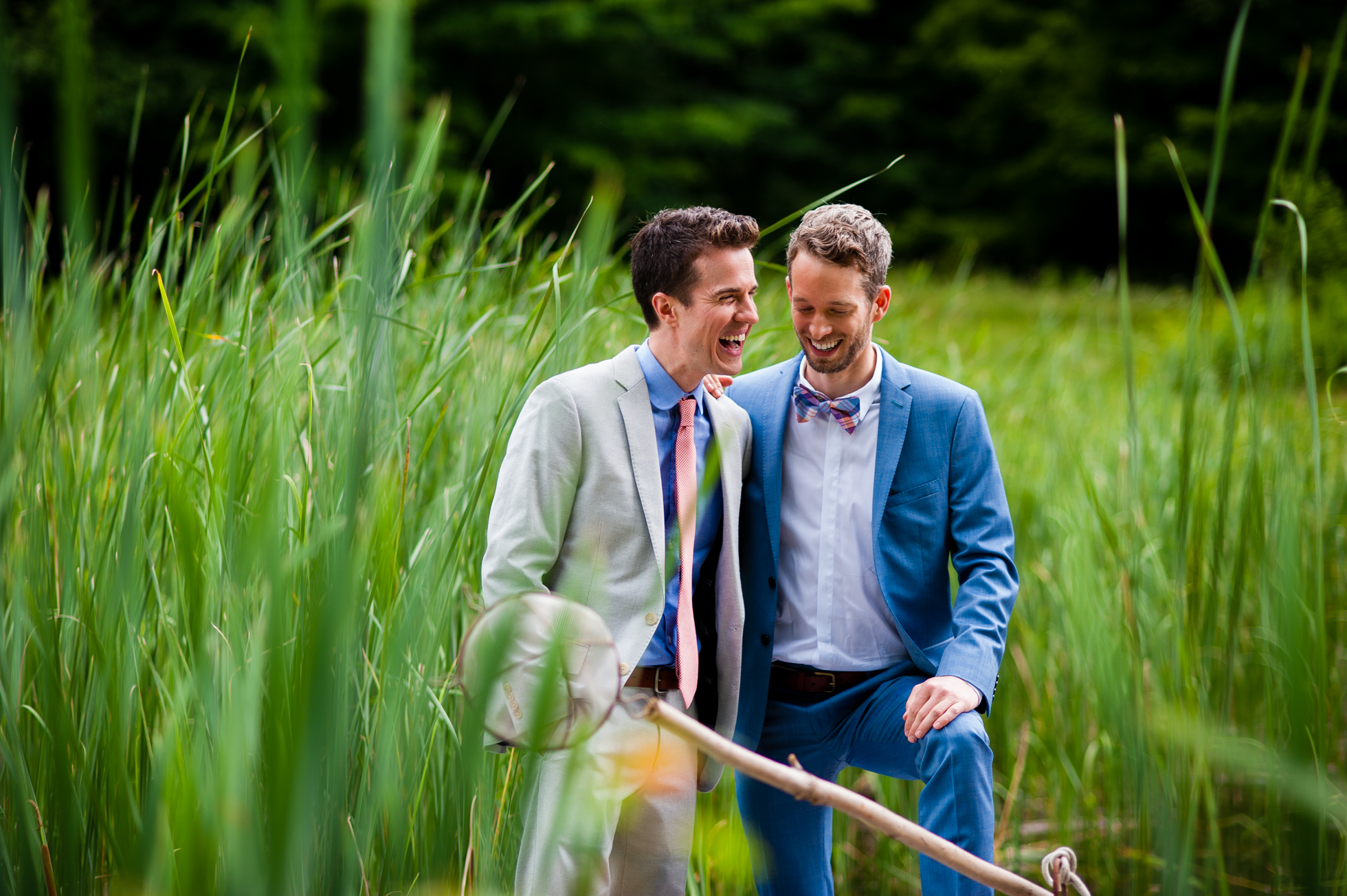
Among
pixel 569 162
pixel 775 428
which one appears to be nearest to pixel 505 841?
pixel 775 428

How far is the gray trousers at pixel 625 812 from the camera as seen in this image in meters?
1.53

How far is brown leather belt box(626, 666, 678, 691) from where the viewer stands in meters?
1.77

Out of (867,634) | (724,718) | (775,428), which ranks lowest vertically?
(724,718)

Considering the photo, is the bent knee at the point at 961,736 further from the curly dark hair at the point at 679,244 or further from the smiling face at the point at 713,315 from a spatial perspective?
the curly dark hair at the point at 679,244

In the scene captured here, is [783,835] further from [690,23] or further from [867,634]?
[690,23]

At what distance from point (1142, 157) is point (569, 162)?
1016 centimetres

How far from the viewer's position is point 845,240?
1793mm

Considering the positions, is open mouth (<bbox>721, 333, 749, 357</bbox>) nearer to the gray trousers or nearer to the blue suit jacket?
the blue suit jacket

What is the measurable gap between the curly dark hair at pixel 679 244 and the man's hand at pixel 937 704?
772mm

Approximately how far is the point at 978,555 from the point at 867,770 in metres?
0.46

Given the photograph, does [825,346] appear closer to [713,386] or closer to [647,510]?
[713,386]

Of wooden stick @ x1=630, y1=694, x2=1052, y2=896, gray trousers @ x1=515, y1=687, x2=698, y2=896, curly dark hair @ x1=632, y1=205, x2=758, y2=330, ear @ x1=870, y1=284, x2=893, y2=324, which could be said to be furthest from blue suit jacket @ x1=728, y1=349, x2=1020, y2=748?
wooden stick @ x1=630, y1=694, x2=1052, y2=896

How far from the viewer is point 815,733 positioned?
1960 mm

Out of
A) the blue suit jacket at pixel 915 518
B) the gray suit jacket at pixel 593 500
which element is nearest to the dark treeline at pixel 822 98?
the blue suit jacket at pixel 915 518
